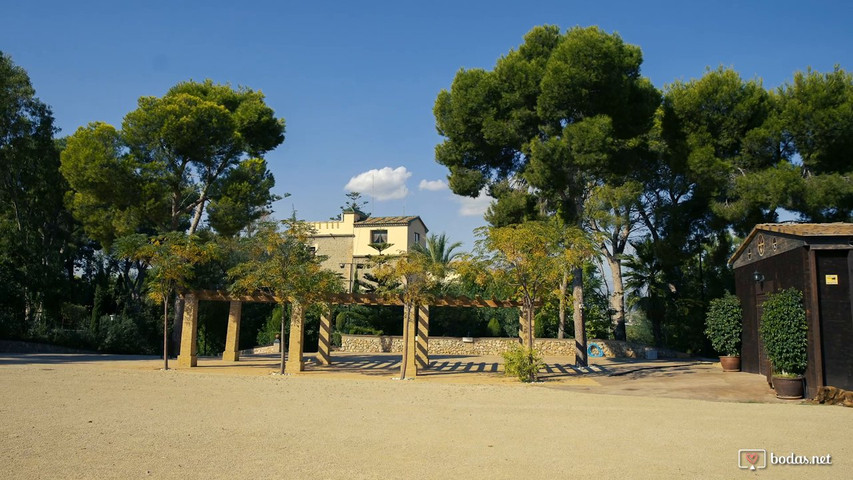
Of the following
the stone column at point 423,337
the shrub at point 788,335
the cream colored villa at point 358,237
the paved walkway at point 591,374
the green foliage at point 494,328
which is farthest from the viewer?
the cream colored villa at point 358,237

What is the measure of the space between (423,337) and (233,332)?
774 centimetres

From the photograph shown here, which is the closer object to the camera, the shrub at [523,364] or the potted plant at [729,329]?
the shrub at [523,364]

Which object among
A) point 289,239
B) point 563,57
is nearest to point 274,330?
point 289,239

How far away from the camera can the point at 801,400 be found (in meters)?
13.5

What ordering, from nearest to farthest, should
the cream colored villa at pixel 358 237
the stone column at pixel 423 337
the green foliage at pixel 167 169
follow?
the stone column at pixel 423 337 < the green foliage at pixel 167 169 < the cream colored villa at pixel 358 237

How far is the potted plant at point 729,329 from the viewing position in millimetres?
19531

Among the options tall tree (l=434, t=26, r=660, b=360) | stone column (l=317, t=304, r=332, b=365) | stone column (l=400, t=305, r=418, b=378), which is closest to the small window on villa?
tall tree (l=434, t=26, r=660, b=360)

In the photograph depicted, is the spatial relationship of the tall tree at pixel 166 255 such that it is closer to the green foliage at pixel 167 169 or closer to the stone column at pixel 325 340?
the stone column at pixel 325 340

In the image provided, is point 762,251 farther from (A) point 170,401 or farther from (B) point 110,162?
(B) point 110,162

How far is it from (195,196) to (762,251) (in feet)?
A: 75.4

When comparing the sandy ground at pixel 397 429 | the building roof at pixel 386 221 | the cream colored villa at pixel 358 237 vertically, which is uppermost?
the building roof at pixel 386 221

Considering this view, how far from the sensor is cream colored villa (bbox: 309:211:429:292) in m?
47.6
